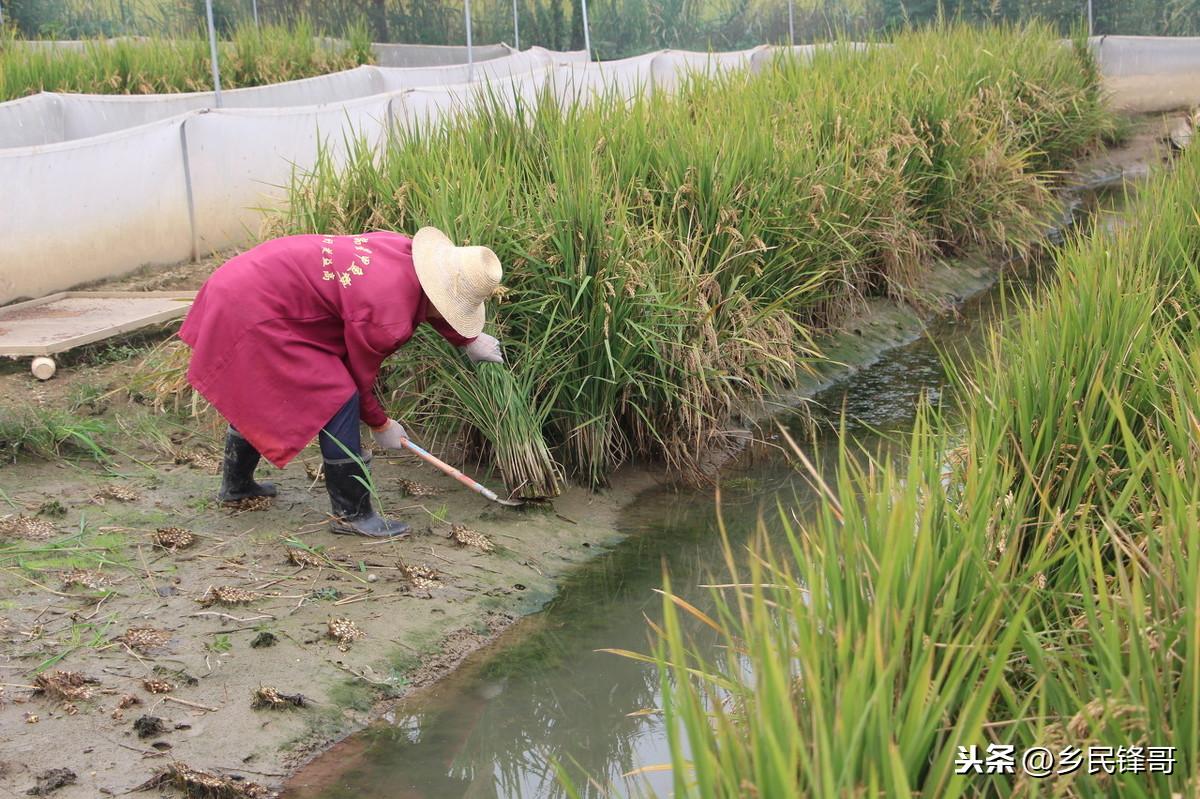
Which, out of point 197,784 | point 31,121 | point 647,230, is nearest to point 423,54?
point 31,121

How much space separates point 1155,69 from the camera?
13.1 metres

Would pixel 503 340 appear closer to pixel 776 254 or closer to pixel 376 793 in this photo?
pixel 776 254

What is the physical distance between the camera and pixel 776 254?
527 centimetres

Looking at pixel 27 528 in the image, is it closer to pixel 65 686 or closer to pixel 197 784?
pixel 65 686

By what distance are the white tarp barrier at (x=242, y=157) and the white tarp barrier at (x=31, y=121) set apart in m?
1.16

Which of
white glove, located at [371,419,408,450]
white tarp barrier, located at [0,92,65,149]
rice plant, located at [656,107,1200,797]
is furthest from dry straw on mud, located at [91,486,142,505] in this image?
white tarp barrier, located at [0,92,65,149]

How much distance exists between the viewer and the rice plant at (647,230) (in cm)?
444

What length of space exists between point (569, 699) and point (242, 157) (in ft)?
14.2

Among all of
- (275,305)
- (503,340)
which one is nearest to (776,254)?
(503,340)

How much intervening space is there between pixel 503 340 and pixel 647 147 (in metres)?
1.27

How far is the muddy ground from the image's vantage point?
2.89 meters

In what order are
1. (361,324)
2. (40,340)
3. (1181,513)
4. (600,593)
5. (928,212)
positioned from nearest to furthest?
(1181,513)
(361,324)
(600,593)
(40,340)
(928,212)

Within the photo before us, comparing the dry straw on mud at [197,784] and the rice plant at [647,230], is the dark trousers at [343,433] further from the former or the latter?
the dry straw on mud at [197,784]

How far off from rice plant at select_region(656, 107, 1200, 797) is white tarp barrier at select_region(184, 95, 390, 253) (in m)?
4.28
